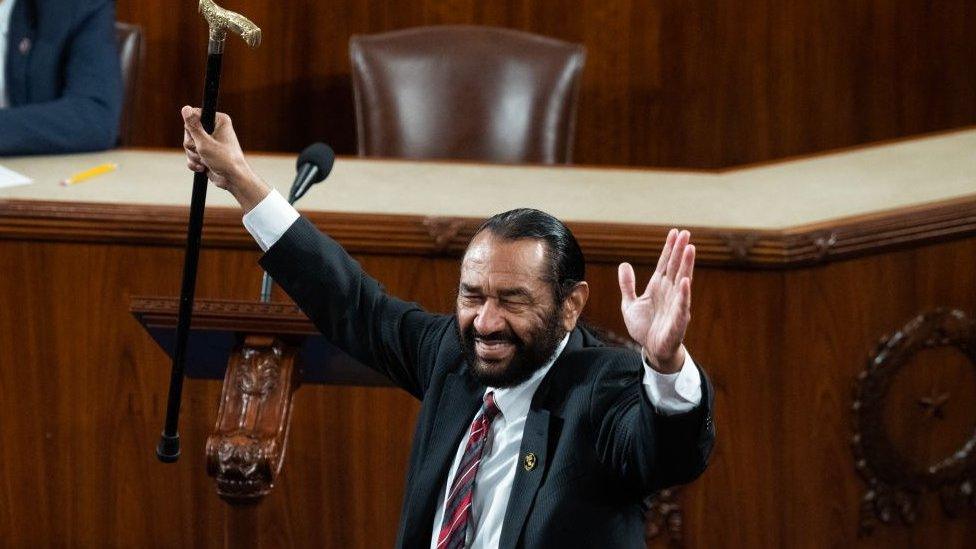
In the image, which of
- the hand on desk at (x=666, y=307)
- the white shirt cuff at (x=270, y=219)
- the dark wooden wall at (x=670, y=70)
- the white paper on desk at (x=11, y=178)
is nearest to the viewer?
the hand on desk at (x=666, y=307)

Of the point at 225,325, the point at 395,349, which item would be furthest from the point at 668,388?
the point at 225,325

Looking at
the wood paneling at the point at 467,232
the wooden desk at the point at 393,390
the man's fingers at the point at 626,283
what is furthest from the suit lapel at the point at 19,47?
the man's fingers at the point at 626,283

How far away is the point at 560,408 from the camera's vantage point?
2.16 meters

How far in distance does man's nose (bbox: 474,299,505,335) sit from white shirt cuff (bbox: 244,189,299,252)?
37cm

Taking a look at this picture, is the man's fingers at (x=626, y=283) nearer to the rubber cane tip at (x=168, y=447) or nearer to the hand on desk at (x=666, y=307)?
the hand on desk at (x=666, y=307)

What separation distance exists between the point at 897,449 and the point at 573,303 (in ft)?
4.28

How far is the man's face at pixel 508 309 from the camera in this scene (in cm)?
213

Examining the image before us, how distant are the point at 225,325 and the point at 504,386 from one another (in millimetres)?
562

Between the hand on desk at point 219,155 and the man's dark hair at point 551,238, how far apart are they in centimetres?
36

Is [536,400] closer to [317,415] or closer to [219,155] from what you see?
[219,155]

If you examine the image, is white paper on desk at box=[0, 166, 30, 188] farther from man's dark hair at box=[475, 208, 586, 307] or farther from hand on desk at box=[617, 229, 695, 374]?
hand on desk at box=[617, 229, 695, 374]

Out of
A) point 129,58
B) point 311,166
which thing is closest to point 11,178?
point 129,58

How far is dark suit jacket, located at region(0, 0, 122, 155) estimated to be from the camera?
3.95 metres

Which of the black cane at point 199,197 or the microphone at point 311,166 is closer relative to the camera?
Result: the black cane at point 199,197
